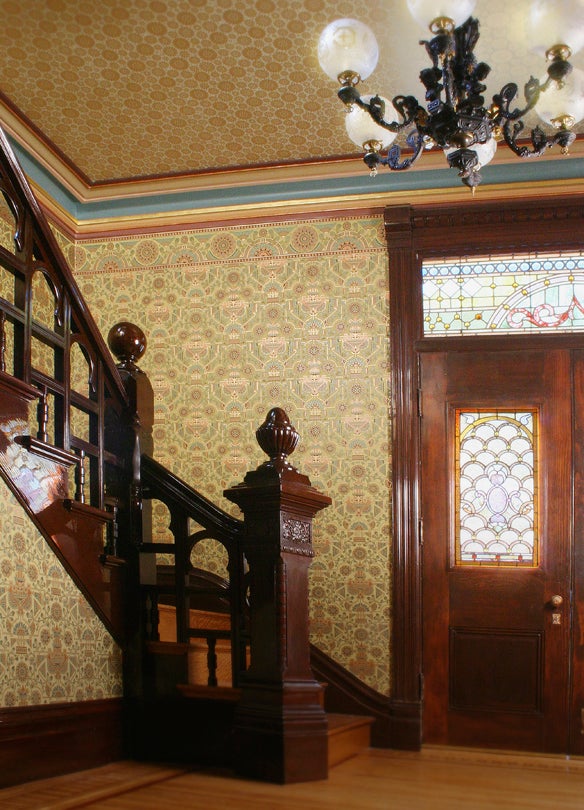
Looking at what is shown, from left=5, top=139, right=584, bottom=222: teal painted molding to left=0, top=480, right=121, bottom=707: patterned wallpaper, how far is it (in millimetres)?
3274

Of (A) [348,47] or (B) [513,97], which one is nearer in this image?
(A) [348,47]

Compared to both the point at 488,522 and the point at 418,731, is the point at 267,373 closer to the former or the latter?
the point at 488,522

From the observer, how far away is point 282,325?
638cm

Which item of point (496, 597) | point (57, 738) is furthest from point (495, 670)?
point (57, 738)

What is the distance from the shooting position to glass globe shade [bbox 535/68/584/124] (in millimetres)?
3891

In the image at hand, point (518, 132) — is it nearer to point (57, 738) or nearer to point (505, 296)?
point (505, 296)

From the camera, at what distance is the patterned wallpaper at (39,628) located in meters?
3.40

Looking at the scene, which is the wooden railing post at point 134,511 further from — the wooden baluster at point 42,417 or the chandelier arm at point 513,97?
the chandelier arm at point 513,97

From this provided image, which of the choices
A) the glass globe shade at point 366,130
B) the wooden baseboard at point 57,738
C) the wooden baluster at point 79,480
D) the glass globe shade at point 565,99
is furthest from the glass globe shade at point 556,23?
the wooden baseboard at point 57,738

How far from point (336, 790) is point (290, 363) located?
3166 millimetres

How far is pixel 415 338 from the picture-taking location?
20.1ft

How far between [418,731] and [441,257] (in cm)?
303

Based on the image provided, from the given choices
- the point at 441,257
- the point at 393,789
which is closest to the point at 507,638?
the point at 393,789

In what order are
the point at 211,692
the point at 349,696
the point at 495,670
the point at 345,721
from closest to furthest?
1. the point at 211,692
2. the point at 345,721
3. the point at 495,670
4. the point at 349,696
